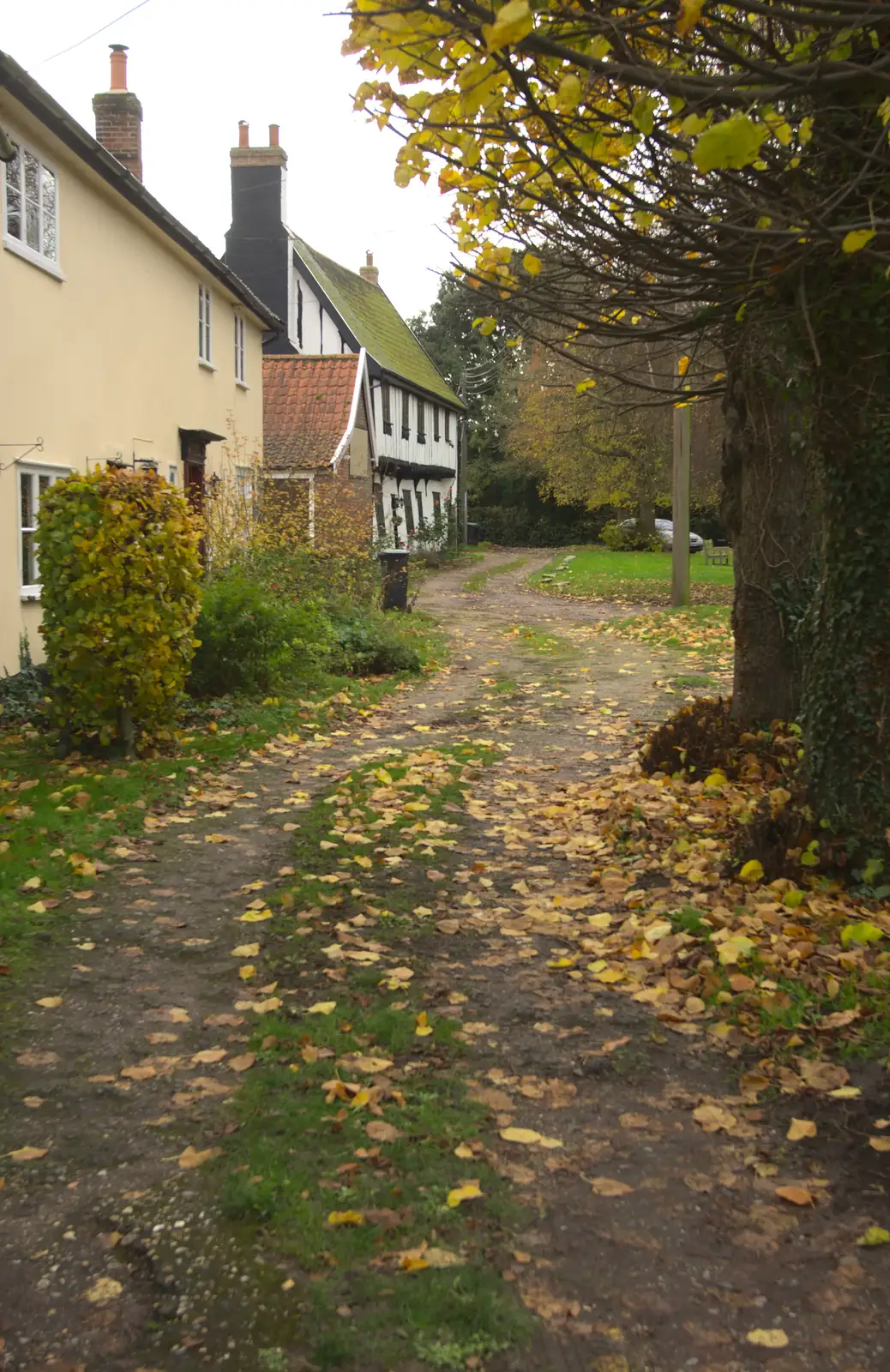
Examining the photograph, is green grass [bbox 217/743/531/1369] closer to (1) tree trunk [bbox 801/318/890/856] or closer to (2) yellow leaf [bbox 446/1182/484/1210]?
(2) yellow leaf [bbox 446/1182/484/1210]

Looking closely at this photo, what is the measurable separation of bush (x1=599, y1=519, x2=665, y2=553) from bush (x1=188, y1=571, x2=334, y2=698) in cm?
3486

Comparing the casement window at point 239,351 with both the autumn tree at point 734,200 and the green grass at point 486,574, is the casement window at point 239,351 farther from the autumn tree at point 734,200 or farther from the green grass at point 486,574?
the autumn tree at point 734,200

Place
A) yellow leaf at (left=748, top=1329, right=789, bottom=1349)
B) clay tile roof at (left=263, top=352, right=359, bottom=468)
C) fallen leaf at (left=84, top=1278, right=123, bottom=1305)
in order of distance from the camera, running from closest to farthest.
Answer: yellow leaf at (left=748, top=1329, right=789, bottom=1349), fallen leaf at (left=84, top=1278, right=123, bottom=1305), clay tile roof at (left=263, top=352, right=359, bottom=468)

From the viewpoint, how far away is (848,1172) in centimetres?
372

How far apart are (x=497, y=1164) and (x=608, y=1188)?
0.36 m

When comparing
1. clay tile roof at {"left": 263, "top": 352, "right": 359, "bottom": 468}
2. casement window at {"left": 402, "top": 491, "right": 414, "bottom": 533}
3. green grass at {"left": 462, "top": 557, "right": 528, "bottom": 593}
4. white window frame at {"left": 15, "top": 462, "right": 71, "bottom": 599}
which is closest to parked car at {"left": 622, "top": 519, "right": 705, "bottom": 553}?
green grass at {"left": 462, "top": 557, "right": 528, "bottom": 593}

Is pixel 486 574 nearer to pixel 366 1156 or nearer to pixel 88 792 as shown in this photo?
pixel 88 792

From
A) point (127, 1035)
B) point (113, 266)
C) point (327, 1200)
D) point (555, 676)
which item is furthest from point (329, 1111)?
point (113, 266)

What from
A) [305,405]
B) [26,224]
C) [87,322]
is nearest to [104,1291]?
[26,224]

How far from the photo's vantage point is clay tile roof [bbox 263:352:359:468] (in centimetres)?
2602

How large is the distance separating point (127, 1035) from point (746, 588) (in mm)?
5546

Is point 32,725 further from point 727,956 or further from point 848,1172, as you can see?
point 848,1172

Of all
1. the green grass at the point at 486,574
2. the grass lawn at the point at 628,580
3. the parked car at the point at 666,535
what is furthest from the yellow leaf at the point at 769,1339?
the parked car at the point at 666,535

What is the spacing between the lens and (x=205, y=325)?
63.1 ft
